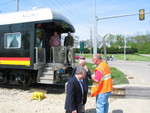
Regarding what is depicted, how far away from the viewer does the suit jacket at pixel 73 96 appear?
11.6 ft

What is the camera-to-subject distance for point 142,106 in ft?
20.6

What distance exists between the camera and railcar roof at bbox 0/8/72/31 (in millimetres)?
8047

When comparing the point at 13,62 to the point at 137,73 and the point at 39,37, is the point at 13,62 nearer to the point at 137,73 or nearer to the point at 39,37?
the point at 39,37

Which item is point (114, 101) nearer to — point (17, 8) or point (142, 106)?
point (142, 106)

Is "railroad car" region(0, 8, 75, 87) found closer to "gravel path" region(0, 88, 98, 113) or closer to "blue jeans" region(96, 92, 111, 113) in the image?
"gravel path" region(0, 88, 98, 113)

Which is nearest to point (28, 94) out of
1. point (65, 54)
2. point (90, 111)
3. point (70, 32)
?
point (65, 54)

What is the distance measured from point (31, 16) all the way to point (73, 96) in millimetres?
5673

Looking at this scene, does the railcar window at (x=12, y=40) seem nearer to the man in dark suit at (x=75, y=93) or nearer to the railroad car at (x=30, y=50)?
the railroad car at (x=30, y=50)

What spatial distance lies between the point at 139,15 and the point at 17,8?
39.1ft

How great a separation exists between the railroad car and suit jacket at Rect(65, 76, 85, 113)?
4.12 meters

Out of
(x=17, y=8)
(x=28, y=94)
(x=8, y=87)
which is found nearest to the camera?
(x=28, y=94)

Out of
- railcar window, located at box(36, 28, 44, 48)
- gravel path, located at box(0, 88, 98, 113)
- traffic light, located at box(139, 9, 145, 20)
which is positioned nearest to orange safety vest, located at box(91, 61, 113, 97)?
gravel path, located at box(0, 88, 98, 113)

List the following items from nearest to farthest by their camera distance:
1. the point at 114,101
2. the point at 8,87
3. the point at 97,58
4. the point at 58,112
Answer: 1. the point at 97,58
2. the point at 58,112
3. the point at 114,101
4. the point at 8,87

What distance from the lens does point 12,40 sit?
866 centimetres
